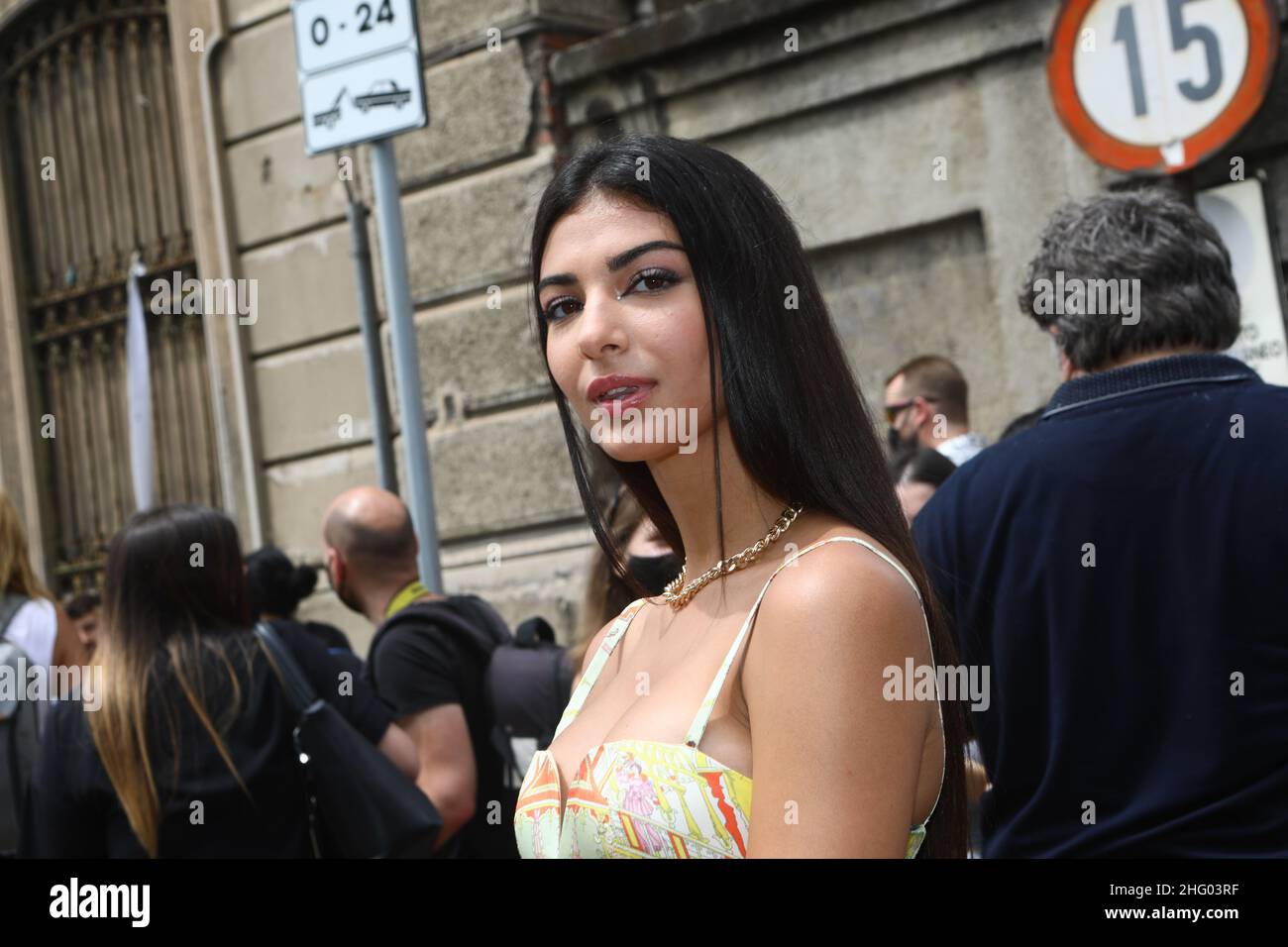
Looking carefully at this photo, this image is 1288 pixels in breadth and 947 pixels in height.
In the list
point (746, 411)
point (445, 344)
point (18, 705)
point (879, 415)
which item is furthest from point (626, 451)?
point (445, 344)

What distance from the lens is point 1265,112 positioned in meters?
5.74

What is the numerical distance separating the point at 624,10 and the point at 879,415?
8.43ft

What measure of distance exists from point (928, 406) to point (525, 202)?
2681 mm

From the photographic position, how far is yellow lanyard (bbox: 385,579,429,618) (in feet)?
15.2

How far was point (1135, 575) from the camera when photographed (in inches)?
99.7

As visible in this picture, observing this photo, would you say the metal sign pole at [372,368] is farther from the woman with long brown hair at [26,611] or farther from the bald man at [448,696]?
the woman with long brown hair at [26,611]

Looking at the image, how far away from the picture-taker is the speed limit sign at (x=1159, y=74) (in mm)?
5309

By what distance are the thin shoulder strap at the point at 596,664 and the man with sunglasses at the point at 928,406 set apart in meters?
3.20

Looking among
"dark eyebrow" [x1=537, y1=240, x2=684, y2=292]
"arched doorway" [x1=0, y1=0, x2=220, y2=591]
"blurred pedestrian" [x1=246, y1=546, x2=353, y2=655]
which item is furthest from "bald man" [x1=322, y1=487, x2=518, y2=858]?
"arched doorway" [x1=0, y1=0, x2=220, y2=591]

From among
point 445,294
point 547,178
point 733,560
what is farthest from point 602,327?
point 445,294

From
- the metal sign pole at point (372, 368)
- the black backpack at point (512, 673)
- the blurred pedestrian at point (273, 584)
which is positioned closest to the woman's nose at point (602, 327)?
the black backpack at point (512, 673)

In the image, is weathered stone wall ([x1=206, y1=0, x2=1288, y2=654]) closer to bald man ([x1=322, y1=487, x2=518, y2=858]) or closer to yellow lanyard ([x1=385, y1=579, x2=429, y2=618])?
yellow lanyard ([x1=385, y1=579, x2=429, y2=618])

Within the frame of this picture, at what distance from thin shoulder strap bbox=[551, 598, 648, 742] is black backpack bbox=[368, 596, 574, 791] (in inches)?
74.4

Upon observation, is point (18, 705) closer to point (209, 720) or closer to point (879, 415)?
point (209, 720)
